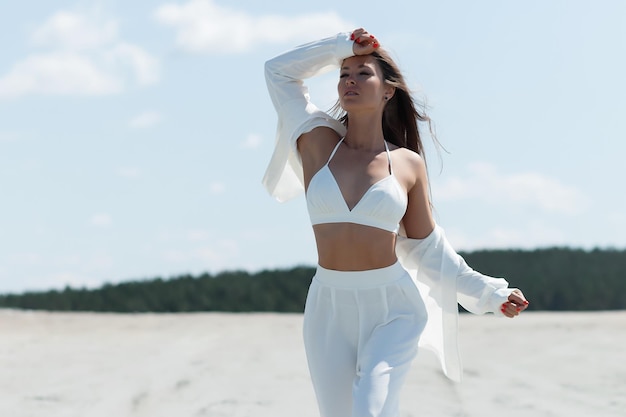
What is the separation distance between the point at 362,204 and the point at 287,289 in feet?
37.6

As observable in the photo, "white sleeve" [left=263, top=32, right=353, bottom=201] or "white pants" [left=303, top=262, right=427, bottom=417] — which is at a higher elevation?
"white sleeve" [left=263, top=32, right=353, bottom=201]

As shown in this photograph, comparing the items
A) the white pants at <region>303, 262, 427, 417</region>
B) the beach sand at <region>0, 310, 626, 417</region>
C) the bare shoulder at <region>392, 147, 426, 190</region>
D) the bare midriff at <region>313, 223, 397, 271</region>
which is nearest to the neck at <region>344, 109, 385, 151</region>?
the bare shoulder at <region>392, 147, 426, 190</region>

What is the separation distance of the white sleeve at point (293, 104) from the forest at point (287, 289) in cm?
1055

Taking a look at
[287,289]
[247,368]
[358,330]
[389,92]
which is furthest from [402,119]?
[287,289]

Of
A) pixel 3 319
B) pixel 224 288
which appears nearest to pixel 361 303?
pixel 3 319

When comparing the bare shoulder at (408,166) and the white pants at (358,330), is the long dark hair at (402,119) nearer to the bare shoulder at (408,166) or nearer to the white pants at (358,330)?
the bare shoulder at (408,166)

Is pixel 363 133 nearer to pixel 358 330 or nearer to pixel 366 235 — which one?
pixel 366 235

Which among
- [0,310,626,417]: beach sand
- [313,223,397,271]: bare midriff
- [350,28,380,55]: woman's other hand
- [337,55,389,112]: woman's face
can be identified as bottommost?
[0,310,626,417]: beach sand

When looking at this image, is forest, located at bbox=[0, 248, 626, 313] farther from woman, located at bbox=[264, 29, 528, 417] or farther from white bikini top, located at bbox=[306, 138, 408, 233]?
white bikini top, located at bbox=[306, 138, 408, 233]

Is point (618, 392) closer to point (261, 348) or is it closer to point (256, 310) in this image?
point (261, 348)

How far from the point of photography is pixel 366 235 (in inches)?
158

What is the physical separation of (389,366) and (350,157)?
0.96 metres

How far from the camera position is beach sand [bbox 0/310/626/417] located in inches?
285

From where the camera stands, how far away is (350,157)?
4.20m
